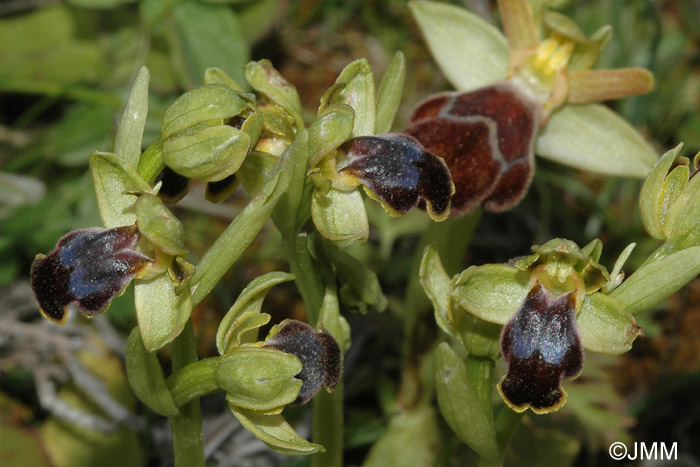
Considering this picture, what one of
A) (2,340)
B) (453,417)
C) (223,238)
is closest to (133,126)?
(223,238)

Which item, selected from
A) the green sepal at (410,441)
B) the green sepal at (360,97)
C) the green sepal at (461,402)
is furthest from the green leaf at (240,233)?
the green sepal at (410,441)

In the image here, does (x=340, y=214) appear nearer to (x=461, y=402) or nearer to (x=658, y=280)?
(x=461, y=402)

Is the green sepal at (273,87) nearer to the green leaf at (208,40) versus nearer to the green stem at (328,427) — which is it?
the green stem at (328,427)

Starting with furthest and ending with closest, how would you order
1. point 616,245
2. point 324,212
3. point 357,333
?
point 616,245, point 357,333, point 324,212

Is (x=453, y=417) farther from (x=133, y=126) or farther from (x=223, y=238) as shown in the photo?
(x=133, y=126)

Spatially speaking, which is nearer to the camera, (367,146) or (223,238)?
(223,238)

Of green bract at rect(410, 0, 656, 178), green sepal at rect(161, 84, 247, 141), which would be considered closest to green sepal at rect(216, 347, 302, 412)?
green sepal at rect(161, 84, 247, 141)
